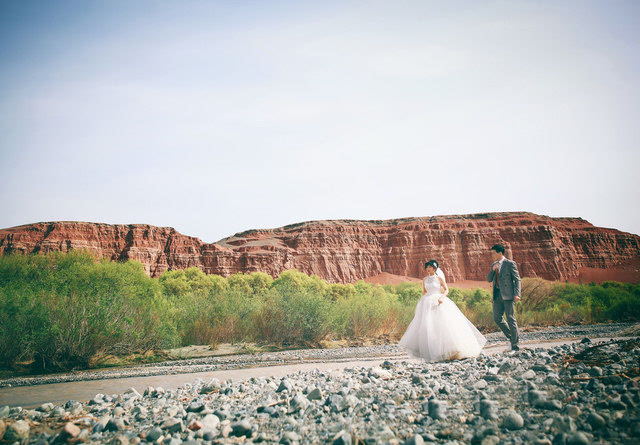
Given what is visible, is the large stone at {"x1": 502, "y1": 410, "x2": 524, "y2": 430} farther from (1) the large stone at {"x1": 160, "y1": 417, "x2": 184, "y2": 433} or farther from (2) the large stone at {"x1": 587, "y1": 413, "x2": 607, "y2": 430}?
(1) the large stone at {"x1": 160, "y1": 417, "x2": 184, "y2": 433}

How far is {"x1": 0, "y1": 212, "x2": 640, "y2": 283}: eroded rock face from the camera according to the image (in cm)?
8444

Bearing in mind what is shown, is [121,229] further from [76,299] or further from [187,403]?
[187,403]

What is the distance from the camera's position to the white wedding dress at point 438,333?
868 cm

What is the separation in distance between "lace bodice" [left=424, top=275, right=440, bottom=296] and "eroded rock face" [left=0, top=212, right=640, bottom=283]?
73454 millimetres

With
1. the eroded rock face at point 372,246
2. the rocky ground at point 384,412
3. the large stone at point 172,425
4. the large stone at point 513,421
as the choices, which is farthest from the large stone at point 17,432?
the eroded rock face at point 372,246

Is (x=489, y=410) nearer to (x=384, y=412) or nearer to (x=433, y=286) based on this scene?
(x=384, y=412)

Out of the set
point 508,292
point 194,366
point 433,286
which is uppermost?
point 433,286

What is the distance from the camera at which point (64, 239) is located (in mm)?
84625

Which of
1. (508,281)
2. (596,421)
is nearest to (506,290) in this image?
(508,281)

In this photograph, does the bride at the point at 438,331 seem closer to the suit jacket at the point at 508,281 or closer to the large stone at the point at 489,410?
the suit jacket at the point at 508,281

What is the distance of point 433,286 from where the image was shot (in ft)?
30.1

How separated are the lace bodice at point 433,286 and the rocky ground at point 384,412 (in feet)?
8.21

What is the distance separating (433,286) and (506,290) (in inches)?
59.5

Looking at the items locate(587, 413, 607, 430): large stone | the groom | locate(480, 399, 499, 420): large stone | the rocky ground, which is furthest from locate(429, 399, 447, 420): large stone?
the groom
